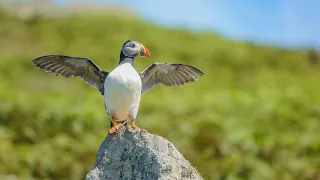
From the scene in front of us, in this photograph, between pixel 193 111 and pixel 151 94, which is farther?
pixel 151 94

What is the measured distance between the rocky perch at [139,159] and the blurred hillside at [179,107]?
6594 millimetres

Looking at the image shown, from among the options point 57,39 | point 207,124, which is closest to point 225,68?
point 57,39

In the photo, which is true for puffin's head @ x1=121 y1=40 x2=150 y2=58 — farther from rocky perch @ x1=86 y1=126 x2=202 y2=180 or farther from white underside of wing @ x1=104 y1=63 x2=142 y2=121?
rocky perch @ x1=86 y1=126 x2=202 y2=180

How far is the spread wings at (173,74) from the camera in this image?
7461 millimetres

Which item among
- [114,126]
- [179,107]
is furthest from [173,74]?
[179,107]

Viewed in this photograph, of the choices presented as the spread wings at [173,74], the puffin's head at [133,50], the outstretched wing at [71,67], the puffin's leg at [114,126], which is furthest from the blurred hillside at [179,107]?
the puffin's head at [133,50]

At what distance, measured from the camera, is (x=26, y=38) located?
4238cm

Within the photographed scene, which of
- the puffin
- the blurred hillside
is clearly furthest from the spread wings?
the blurred hillside

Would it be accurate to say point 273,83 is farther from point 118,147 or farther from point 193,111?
point 118,147

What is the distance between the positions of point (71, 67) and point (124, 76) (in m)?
0.98

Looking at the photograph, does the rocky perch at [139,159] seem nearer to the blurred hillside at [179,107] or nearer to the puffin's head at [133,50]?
the puffin's head at [133,50]

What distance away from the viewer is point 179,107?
77.7 feet

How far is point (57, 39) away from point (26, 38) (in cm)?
175

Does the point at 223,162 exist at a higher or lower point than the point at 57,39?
lower
